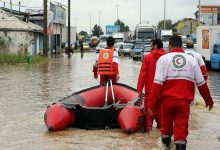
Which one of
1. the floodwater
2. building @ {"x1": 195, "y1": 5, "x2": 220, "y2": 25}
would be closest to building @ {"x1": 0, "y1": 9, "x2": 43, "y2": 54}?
the floodwater

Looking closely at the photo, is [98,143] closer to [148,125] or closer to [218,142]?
[148,125]

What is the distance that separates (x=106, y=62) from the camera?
1256 centimetres

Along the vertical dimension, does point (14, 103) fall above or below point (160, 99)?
below

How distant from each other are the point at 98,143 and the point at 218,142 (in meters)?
2.26

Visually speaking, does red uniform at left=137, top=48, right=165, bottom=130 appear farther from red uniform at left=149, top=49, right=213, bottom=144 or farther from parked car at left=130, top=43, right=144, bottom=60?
parked car at left=130, top=43, right=144, bottom=60

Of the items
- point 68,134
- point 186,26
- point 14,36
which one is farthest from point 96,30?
point 68,134

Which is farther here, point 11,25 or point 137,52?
point 137,52

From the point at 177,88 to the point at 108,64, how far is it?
4.95 meters

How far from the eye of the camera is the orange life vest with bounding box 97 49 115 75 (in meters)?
12.5

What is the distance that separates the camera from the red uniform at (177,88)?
302 inches

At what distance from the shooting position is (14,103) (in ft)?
51.0

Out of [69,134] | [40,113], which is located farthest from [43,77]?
[69,134]

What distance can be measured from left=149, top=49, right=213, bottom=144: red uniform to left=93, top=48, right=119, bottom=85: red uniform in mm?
4699

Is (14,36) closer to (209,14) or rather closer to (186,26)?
(209,14)
